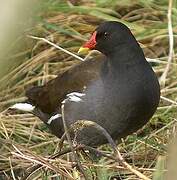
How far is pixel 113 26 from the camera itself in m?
3.07

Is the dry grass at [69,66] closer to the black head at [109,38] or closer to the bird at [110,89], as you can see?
the bird at [110,89]

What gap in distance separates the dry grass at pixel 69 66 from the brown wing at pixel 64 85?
215mm

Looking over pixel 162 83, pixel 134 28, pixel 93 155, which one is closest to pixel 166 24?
pixel 134 28

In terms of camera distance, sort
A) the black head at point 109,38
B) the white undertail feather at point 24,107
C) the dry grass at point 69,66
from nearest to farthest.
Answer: the black head at point 109,38 → the dry grass at point 69,66 → the white undertail feather at point 24,107

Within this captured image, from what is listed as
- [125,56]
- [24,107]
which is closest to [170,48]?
[125,56]

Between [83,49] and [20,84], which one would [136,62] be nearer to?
[83,49]

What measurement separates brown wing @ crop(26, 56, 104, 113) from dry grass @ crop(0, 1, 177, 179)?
0.71 feet

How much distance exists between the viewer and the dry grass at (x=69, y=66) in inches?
133

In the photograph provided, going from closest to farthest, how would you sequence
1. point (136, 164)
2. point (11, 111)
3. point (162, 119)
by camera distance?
point (136, 164) < point (162, 119) < point (11, 111)

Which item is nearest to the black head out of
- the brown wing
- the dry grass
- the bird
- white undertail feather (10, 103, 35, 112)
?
the bird

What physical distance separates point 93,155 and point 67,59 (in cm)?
125

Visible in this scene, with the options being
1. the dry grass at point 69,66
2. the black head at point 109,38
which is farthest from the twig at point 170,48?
the black head at point 109,38

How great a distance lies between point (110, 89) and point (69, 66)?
4.16 feet

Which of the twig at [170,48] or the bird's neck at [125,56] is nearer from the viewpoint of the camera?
the bird's neck at [125,56]
